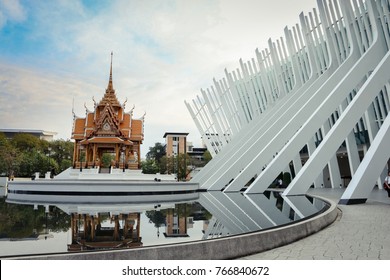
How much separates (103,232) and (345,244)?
409 cm

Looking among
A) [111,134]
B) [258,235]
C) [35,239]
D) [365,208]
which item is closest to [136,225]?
[35,239]

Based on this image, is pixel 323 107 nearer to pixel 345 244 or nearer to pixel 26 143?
pixel 345 244

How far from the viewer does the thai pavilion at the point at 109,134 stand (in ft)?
90.9

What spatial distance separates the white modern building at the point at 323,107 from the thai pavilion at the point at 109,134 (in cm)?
773

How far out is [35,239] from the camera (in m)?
5.14

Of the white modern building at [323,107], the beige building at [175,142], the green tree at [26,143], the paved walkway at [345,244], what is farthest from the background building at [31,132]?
the paved walkway at [345,244]

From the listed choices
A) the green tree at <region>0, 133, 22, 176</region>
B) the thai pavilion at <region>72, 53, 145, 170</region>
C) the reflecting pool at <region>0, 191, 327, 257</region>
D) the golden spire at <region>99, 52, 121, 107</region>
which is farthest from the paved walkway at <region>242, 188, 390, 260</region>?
the green tree at <region>0, 133, 22, 176</region>

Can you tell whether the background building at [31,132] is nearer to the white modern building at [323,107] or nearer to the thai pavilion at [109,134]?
the thai pavilion at [109,134]

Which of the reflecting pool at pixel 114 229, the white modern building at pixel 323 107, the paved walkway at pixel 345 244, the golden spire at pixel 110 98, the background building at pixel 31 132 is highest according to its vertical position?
the background building at pixel 31 132

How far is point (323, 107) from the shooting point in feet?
38.4

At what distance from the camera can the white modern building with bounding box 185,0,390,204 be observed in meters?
10.2

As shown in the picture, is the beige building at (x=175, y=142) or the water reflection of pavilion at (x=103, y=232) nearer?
the water reflection of pavilion at (x=103, y=232)

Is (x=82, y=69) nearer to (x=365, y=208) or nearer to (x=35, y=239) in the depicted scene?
(x=35, y=239)

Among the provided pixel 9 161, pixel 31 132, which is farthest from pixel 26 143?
pixel 9 161
